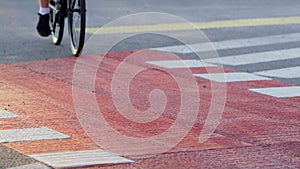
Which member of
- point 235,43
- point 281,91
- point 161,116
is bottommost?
point 161,116

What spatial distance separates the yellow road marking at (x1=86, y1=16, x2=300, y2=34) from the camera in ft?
40.7

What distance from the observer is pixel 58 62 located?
391 inches

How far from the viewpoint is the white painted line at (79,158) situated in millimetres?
5820

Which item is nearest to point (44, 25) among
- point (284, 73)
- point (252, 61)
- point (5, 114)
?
point (252, 61)

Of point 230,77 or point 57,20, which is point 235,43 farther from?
point 57,20

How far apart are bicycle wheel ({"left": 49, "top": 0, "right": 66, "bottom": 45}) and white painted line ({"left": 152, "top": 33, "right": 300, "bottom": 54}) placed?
3.97 ft

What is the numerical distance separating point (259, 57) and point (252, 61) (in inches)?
12.2

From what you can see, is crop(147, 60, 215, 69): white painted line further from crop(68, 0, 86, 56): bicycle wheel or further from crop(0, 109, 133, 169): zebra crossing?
crop(0, 109, 133, 169): zebra crossing

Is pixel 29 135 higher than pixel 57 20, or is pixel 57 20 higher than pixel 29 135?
pixel 57 20

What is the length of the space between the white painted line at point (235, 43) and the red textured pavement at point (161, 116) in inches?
44.0

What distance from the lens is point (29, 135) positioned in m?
6.60

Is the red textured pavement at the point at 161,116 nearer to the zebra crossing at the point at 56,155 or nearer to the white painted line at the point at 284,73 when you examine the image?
the zebra crossing at the point at 56,155

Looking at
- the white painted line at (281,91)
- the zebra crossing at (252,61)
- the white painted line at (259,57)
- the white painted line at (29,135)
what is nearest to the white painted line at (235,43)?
the zebra crossing at (252,61)

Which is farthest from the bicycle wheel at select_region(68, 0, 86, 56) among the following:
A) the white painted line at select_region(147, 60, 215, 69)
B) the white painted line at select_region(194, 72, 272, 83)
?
the white painted line at select_region(194, 72, 272, 83)
